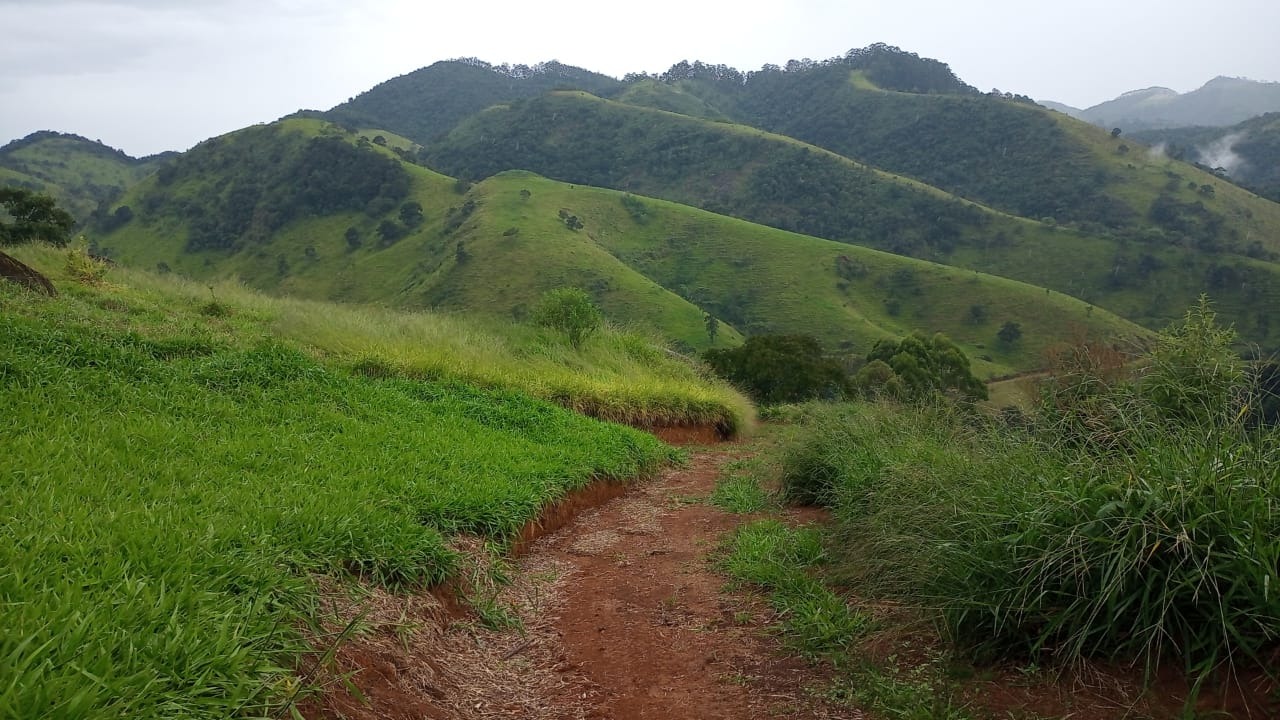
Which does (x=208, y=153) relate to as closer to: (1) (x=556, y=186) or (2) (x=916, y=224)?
(1) (x=556, y=186)

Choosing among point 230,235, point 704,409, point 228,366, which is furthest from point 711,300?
point 228,366

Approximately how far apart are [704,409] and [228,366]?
909cm

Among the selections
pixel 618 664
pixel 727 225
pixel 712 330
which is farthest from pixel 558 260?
pixel 618 664

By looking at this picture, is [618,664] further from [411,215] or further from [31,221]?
[411,215]

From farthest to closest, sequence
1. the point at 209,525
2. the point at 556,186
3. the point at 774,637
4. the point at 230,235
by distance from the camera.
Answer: the point at 556,186
the point at 230,235
the point at 774,637
the point at 209,525

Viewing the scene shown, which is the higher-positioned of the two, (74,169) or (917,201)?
(74,169)

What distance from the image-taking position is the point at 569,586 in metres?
5.75

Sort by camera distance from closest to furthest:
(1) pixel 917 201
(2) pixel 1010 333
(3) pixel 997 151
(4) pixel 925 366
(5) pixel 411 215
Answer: (4) pixel 925 366, (2) pixel 1010 333, (5) pixel 411 215, (1) pixel 917 201, (3) pixel 997 151

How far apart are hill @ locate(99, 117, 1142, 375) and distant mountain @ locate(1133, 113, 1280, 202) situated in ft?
336

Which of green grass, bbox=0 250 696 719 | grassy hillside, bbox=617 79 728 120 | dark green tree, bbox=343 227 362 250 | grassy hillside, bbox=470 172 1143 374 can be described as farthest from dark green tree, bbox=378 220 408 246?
grassy hillside, bbox=617 79 728 120

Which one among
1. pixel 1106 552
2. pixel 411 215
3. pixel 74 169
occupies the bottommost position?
pixel 1106 552

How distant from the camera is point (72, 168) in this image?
136m

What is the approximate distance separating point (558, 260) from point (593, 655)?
74380mm


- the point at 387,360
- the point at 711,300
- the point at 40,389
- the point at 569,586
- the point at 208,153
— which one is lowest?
the point at 711,300
